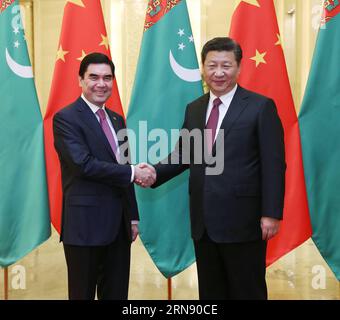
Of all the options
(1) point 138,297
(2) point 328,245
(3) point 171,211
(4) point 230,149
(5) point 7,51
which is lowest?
(1) point 138,297

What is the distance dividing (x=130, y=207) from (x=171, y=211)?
0.52 m

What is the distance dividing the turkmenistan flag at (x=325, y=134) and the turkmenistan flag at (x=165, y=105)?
68cm

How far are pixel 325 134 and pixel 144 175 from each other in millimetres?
1116

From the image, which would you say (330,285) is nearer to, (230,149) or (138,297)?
(138,297)

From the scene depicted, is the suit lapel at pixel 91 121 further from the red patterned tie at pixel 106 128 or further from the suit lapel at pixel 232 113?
the suit lapel at pixel 232 113

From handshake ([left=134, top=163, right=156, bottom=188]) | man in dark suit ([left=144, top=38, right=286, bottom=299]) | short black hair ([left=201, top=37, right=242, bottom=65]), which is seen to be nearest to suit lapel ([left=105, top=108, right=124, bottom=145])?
handshake ([left=134, top=163, right=156, bottom=188])

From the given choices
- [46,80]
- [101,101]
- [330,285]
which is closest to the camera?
[101,101]

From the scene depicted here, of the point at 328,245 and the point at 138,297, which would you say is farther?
the point at 138,297

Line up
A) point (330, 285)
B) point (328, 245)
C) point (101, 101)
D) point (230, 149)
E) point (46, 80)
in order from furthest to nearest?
1. point (46, 80)
2. point (330, 285)
3. point (328, 245)
4. point (101, 101)
5. point (230, 149)

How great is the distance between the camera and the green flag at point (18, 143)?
2.76 metres

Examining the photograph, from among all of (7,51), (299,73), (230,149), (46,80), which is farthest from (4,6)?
(299,73)

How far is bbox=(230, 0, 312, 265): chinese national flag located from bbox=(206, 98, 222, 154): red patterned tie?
588 millimetres

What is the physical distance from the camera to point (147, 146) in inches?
109

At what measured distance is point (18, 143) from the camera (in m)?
2.77
